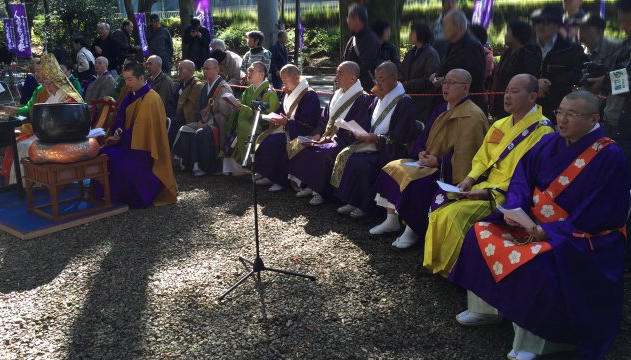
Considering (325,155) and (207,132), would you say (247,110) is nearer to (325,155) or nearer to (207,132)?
(207,132)

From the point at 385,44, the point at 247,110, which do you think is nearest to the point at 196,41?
the point at 247,110

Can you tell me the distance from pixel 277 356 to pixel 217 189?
12.8ft

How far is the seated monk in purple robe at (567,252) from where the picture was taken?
9.86ft

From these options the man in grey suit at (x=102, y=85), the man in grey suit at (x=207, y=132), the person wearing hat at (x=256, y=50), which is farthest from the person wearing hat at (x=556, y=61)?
Result: the man in grey suit at (x=102, y=85)

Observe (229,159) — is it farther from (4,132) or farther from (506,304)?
(506,304)

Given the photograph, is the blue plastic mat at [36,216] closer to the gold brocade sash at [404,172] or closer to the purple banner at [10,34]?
the gold brocade sash at [404,172]

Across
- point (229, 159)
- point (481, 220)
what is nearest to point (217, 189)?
point (229, 159)

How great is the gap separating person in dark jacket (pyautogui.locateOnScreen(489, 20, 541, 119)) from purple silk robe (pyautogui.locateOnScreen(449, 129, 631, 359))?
2.43 meters

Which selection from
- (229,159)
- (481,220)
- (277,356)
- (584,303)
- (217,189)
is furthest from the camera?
(229,159)

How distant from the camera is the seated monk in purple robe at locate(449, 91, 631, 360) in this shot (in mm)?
3006

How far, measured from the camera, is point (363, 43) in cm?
663

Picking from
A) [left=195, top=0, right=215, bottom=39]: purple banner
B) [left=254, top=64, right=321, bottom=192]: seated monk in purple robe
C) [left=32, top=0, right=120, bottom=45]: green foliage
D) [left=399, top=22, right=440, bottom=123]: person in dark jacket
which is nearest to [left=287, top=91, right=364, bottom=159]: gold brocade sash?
[left=254, top=64, right=321, bottom=192]: seated monk in purple robe

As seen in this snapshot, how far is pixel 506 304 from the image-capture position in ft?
10.3

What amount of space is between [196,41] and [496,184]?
27.9 feet
